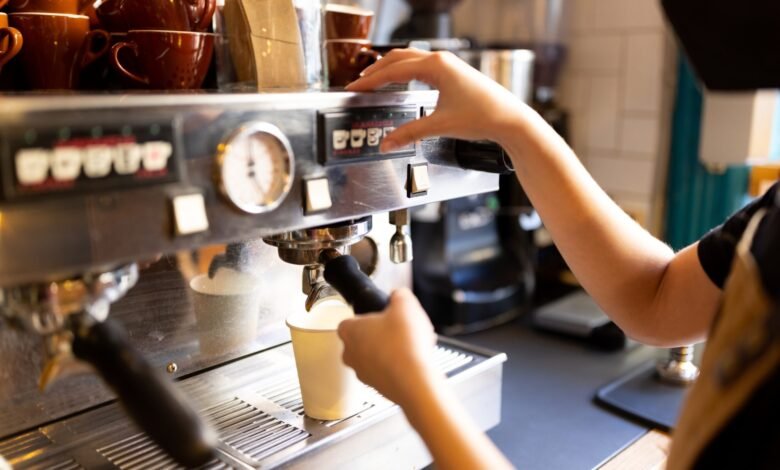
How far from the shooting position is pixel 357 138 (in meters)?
0.58

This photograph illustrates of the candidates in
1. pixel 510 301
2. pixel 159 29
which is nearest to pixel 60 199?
pixel 159 29

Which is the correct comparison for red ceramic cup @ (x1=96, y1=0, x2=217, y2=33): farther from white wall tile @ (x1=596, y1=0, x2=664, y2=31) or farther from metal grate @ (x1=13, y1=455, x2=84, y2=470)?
white wall tile @ (x1=596, y1=0, x2=664, y2=31)

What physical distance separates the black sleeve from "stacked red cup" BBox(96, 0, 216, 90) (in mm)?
510

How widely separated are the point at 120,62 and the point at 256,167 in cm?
19

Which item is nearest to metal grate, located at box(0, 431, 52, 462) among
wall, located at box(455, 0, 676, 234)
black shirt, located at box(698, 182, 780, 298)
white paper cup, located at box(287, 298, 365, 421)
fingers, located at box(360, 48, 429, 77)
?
white paper cup, located at box(287, 298, 365, 421)

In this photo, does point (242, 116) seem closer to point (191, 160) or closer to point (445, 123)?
point (191, 160)

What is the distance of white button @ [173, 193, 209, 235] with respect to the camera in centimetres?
47

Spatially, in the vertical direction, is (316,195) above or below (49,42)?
Result: below

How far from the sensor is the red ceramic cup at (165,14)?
0.59m

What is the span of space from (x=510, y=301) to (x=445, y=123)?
0.76m

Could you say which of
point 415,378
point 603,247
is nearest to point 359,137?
point 415,378

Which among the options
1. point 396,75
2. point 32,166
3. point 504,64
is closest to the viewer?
point 32,166

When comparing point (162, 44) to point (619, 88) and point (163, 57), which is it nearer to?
point (163, 57)

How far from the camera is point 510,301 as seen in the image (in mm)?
1321
